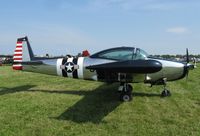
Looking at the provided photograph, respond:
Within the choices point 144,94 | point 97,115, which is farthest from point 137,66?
point 144,94

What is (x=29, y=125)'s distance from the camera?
7.21m

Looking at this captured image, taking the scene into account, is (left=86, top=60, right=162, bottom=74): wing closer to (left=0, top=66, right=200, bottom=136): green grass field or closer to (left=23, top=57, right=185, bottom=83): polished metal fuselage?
(left=0, top=66, right=200, bottom=136): green grass field

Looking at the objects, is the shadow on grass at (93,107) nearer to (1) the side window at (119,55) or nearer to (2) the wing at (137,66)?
(2) the wing at (137,66)

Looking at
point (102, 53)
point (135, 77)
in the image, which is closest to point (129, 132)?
point (135, 77)

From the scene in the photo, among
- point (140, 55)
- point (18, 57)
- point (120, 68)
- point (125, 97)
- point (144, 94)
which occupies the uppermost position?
point (140, 55)

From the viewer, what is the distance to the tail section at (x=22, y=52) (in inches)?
537

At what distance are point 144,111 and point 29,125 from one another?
3.46 meters

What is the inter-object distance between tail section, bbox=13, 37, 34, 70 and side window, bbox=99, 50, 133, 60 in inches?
173

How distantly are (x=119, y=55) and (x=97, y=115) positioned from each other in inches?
132

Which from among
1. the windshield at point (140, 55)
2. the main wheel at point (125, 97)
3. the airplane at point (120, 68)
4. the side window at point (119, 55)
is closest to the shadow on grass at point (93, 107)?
the main wheel at point (125, 97)

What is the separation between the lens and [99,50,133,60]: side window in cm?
1071

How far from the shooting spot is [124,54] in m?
10.8

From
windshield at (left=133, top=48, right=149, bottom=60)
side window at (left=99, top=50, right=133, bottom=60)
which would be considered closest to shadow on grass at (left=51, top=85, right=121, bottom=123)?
side window at (left=99, top=50, right=133, bottom=60)

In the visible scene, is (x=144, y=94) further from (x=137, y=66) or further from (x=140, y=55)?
(x=137, y=66)
